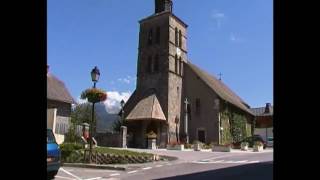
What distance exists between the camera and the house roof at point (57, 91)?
30770mm

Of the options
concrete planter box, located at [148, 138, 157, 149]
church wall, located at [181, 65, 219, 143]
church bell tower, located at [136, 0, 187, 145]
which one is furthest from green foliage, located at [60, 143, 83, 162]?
church wall, located at [181, 65, 219, 143]

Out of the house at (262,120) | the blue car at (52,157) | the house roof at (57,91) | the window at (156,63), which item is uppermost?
the window at (156,63)

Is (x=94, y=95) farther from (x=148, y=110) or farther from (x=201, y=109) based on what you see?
(x=201, y=109)

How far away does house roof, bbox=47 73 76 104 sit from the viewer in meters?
30.8

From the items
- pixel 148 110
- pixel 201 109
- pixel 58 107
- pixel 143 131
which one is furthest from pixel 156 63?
pixel 58 107

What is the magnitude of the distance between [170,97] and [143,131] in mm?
4413

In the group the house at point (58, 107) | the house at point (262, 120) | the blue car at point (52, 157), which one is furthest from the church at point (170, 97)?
the blue car at point (52, 157)

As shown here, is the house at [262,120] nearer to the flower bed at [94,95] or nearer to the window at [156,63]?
the window at [156,63]

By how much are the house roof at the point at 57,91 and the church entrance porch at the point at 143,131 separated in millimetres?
10467

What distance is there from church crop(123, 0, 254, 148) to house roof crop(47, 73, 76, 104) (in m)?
10.3

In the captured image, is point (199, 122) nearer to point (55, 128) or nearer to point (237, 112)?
point (237, 112)

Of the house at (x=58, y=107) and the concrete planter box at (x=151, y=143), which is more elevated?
the house at (x=58, y=107)
